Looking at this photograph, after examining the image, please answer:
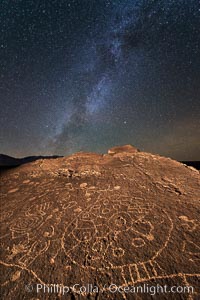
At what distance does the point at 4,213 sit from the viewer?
241 cm

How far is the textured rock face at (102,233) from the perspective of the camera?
1365mm

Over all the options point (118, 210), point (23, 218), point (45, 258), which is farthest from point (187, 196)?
point (23, 218)

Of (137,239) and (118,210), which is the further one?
(118,210)

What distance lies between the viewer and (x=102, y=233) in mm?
1825

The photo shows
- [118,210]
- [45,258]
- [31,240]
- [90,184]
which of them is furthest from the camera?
[90,184]

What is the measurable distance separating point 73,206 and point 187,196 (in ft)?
5.41

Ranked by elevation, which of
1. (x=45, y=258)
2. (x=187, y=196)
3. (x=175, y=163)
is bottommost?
(x=45, y=258)

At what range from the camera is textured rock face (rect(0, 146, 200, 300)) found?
4.48ft

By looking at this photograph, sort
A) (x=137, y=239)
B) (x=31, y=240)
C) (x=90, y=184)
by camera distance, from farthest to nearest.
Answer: (x=90, y=184) → (x=31, y=240) → (x=137, y=239)

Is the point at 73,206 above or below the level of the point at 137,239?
above

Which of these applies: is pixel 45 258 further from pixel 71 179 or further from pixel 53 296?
pixel 71 179

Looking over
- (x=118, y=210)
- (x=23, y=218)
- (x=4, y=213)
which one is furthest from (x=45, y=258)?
(x=4, y=213)

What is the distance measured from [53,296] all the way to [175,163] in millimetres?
3228

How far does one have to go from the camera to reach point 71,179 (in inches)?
128
